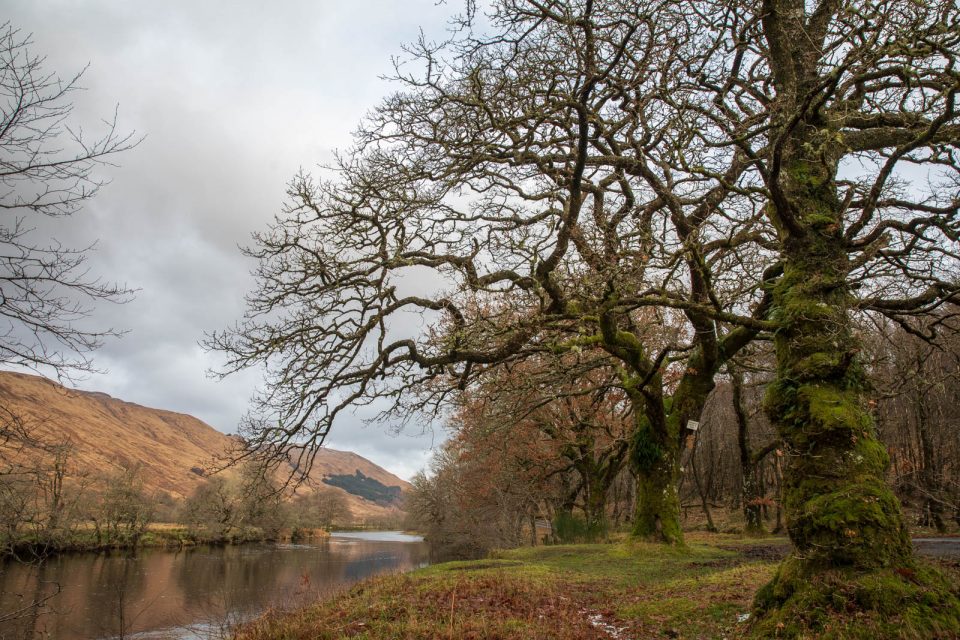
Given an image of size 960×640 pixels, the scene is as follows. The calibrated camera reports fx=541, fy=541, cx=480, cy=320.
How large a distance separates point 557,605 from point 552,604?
10 cm

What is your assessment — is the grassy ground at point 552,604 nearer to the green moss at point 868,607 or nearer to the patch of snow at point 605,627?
the patch of snow at point 605,627

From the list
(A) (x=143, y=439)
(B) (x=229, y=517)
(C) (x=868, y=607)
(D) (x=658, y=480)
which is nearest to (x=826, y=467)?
(C) (x=868, y=607)

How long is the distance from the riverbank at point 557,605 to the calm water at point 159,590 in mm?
3540

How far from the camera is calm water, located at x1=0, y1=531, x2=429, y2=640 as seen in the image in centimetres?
1477

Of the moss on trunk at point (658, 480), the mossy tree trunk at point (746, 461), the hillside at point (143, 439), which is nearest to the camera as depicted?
the moss on trunk at point (658, 480)

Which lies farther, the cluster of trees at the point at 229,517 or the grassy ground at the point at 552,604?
the cluster of trees at the point at 229,517

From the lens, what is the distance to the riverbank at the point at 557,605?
20.4ft

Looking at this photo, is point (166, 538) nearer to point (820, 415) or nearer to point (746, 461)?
point (746, 461)

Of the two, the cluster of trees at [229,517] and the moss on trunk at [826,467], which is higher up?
the moss on trunk at [826,467]

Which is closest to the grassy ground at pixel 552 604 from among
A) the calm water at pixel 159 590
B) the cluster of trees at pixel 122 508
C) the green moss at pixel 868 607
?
the green moss at pixel 868 607

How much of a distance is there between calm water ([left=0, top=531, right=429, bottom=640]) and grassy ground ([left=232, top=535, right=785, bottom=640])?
3.46m

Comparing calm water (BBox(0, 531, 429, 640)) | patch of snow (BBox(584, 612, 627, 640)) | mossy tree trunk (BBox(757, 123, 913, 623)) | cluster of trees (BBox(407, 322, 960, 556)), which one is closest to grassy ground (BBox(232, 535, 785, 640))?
patch of snow (BBox(584, 612, 627, 640))

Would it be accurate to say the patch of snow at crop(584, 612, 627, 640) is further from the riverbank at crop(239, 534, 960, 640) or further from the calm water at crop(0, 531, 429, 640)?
the calm water at crop(0, 531, 429, 640)

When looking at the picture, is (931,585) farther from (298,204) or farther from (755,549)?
(755,549)
